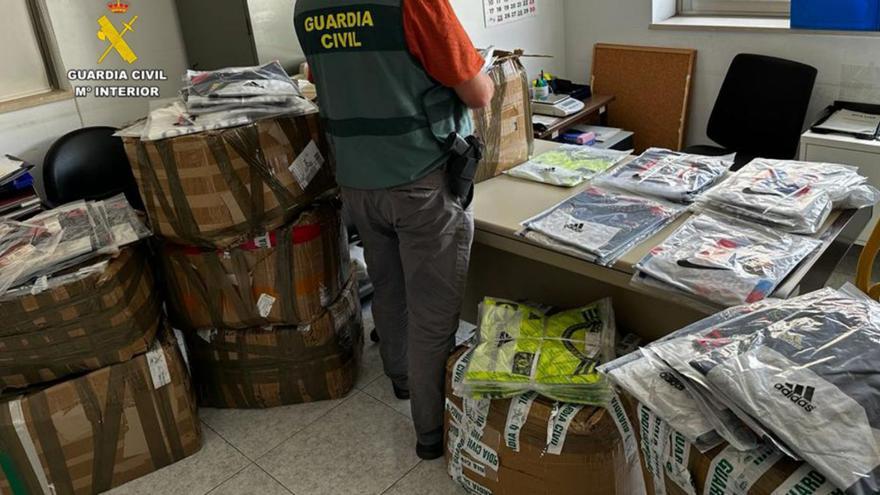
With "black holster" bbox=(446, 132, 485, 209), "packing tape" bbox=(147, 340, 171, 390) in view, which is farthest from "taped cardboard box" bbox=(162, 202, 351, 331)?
"black holster" bbox=(446, 132, 485, 209)

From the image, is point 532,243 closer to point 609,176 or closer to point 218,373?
point 609,176

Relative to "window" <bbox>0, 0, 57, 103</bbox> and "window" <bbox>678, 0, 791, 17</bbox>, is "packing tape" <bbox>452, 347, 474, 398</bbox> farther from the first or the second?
"window" <bbox>678, 0, 791, 17</bbox>

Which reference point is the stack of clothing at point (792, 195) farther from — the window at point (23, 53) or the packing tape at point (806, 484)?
the window at point (23, 53)

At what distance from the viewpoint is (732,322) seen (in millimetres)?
1251

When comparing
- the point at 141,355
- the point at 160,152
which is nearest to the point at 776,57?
the point at 160,152

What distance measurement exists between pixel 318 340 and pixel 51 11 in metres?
1.54

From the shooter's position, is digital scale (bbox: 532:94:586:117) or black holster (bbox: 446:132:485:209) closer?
black holster (bbox: 446:132:485:209)

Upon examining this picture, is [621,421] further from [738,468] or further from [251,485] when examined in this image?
[251,485]

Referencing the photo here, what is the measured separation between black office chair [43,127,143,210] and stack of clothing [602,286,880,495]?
1973 mm

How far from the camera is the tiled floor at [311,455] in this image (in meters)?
2.07

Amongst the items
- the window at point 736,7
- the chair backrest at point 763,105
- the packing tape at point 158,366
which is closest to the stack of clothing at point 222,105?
the packing tape at point 158,366

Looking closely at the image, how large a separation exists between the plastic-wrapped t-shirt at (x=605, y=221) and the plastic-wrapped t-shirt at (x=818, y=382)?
551mm

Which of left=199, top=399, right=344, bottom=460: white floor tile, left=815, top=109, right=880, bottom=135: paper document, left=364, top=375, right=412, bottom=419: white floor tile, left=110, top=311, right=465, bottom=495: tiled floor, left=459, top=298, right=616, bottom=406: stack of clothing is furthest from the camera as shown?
left=815, top=109, right=880, bottom=135: paper document

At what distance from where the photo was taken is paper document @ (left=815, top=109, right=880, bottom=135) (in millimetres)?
2854
